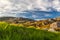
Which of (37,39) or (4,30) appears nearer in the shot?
(37,39)

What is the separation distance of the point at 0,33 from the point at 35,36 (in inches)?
16.3

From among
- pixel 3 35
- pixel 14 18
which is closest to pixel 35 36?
pixel 3 35

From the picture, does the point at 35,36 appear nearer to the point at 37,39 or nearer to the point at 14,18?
the point at 37,39

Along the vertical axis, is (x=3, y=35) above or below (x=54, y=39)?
above

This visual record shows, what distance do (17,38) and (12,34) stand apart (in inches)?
5.5

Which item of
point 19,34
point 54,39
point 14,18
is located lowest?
point 14,18

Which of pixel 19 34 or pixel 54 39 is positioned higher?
pixel 19 34

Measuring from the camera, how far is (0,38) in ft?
6.23

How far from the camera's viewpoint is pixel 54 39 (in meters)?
2.28

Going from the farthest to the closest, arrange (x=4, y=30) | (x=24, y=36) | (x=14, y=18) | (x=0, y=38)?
1. (x=14, y=18)
2. (x=4, y=30)
3. (x=24, y=36)
4. (x=0, y=38)

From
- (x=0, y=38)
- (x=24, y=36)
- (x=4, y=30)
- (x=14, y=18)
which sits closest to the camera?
(x=0, y=38)

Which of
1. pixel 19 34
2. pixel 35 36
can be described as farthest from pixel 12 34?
pixel 35 36

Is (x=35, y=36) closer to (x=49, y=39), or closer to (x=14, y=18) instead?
(x=49, y=39)

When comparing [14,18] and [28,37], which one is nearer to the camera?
[28,37]
